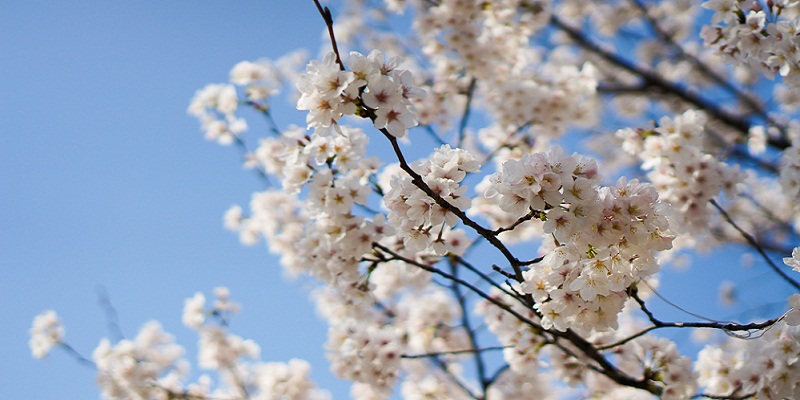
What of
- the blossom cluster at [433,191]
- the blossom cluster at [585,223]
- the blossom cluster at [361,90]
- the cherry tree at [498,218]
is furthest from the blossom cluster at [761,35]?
the blossom cluster at [361,90]

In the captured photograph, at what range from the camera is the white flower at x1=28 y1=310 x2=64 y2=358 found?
5.12 metres

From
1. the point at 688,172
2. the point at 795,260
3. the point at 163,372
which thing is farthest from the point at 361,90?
the point at 163,372

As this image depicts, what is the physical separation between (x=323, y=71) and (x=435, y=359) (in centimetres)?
287

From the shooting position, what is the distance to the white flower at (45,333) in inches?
201

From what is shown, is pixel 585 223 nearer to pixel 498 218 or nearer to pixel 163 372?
pixel 498 218

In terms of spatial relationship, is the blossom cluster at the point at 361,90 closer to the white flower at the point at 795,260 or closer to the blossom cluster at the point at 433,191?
the blossom cluster at the point at 433,191

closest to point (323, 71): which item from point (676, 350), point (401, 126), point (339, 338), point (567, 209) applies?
point (401, 126)

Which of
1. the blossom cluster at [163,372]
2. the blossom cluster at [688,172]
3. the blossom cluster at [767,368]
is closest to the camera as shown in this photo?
the blossom cluster at [767,368]

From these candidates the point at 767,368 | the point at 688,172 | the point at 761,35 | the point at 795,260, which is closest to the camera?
the point at 795,260

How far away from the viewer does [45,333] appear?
5168 mm

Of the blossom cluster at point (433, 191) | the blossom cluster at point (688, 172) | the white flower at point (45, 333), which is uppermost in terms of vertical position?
the blossom cluster at point (688, 172)

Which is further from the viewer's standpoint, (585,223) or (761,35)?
(761,35)

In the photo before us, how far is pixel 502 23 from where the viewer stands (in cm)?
446

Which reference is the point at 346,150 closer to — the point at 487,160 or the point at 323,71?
the point at 323,71
